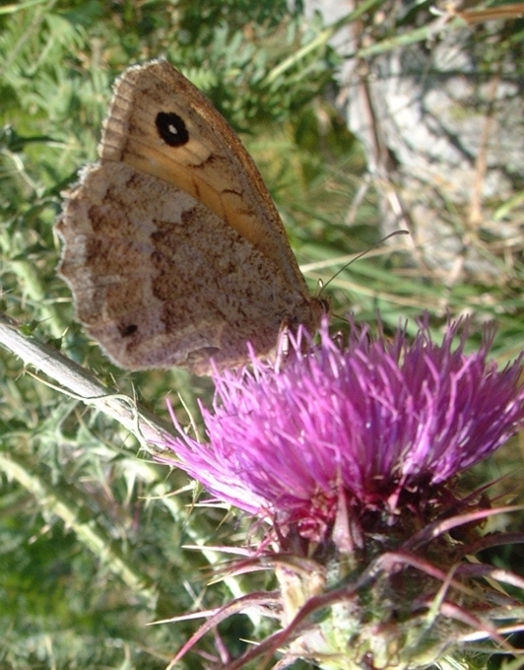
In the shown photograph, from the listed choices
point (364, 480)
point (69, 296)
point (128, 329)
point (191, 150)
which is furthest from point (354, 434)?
point (69, 296)

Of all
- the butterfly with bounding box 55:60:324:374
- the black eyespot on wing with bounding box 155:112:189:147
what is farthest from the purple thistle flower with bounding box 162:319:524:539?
the black eyespot on wing with bounding box 155:112:189:147

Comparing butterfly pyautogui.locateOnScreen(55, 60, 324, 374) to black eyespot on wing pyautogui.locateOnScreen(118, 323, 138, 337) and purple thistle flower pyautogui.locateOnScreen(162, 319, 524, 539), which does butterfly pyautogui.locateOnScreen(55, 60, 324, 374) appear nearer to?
black eyespot on wing pyautogui.locateOnScreen(118, 323, 138, 337)

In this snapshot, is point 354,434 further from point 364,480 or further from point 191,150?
point 191,150

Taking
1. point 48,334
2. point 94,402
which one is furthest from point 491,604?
point 48,334

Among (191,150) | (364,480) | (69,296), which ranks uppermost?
(191,150)

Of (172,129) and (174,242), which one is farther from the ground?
(172,129)

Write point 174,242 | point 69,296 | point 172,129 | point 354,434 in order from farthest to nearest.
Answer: point 69,296 < point 174,242 < point 172,129 < point 354,434
